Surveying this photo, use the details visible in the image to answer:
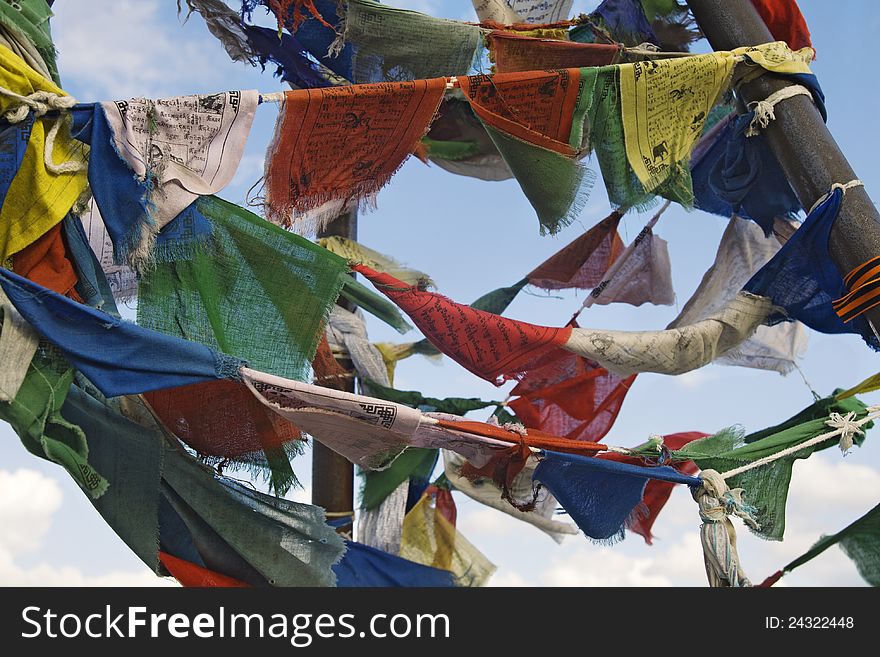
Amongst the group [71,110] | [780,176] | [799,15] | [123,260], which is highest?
[799,15]

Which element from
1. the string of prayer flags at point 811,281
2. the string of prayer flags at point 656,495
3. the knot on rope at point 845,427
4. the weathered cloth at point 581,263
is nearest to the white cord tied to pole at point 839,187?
the string of prayer flags at point 811,281

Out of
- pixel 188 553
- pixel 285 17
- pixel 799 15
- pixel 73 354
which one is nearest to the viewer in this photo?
pixel 73 354

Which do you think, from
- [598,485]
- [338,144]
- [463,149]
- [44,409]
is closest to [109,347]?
[44,409]

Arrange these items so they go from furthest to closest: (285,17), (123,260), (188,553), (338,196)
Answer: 1. (285,17)
2. (338,196)
3. (188,553)
4. (123,260)

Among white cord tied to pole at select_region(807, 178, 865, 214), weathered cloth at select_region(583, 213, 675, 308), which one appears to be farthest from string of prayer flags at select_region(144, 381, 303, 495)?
weathered cloth at select_region(583, 213, 675, 308)

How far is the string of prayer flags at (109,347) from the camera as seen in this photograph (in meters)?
3.00

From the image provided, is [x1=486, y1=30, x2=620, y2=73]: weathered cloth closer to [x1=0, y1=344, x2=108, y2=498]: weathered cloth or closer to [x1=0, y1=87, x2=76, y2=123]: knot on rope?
[x1=0, y1=87, x2=76, y2=123]: knot on rope

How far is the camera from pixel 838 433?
3758 mm

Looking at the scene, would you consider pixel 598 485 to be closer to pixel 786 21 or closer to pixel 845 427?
pixel 845 427

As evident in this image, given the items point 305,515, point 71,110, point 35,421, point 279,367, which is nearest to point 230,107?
point 71,110

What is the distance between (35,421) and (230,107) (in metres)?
1.17

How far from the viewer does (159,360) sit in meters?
3.04

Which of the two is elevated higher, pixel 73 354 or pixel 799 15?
pixel 799 15

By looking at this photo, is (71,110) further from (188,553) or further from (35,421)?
(188,553)
